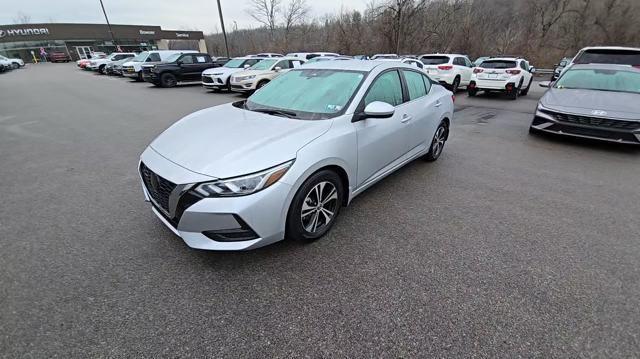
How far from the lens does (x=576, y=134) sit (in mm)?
5426

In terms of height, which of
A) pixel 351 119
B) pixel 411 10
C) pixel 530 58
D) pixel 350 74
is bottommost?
pixel 530 58

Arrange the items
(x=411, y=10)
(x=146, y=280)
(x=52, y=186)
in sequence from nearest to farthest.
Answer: (x=146, y=280) < (x=52, y=186) < (x=411, y=10)

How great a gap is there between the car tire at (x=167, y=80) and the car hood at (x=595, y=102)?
16.3m

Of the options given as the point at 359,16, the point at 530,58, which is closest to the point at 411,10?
the point at 359,16

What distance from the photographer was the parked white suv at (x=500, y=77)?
11.4m

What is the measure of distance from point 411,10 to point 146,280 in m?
30.5

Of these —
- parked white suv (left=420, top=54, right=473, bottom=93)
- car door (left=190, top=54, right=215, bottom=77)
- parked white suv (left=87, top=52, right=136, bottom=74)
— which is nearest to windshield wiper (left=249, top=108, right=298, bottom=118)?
parked white suv (left=420, top=54, right=473, bottom=93)

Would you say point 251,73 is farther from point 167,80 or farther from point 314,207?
point 314,207

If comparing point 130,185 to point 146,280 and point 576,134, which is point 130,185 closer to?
point 146,280

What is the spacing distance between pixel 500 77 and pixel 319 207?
39.5ft

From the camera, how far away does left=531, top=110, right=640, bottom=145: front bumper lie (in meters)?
5.01

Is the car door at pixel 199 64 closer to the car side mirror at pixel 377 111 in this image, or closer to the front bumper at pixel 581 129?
the front bumper at pixel 581 129

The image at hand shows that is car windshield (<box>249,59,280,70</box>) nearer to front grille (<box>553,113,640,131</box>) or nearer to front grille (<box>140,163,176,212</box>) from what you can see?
front grille (<box>553,113,640,131</box>)

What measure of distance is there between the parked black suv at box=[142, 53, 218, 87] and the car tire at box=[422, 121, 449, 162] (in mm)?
15284
